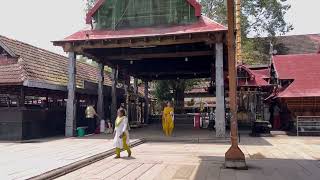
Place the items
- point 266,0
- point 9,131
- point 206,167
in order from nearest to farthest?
point 206,167
point 9,131
point 266,0

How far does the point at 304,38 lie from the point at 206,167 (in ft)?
146

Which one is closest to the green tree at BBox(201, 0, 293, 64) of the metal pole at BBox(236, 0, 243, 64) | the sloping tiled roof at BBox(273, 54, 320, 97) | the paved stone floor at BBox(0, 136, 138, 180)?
the metal pole at BBox(236, 0, 243, 64)

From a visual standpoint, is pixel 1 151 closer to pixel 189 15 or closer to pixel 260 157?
pixel 260 157

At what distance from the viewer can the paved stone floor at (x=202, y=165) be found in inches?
333

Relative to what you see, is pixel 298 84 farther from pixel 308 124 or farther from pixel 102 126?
pixel 102 126

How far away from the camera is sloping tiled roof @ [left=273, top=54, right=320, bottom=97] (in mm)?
20800

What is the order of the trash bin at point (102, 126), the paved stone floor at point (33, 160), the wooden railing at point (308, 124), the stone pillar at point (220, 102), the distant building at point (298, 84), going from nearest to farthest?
the paved stone floor at point (33, 160) → the stone pillar at point (220, 102) → the trash bin at point (102, 126) → the distant building at point (298, 84) → the wooden railing at point (308, 124)

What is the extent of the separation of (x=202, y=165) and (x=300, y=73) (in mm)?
15123

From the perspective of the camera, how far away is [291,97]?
67.6ft

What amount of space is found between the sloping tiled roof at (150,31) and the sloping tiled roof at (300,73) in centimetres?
654

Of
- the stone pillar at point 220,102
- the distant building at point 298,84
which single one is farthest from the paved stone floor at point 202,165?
the distant building at point 298,84

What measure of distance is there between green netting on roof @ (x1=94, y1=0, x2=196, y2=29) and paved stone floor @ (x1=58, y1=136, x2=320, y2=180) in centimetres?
790

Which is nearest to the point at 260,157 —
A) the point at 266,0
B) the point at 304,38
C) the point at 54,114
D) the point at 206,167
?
the point at 206,167

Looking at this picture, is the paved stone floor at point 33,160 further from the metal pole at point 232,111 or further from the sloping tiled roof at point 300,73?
the sloping tiled roof at point 300,73
